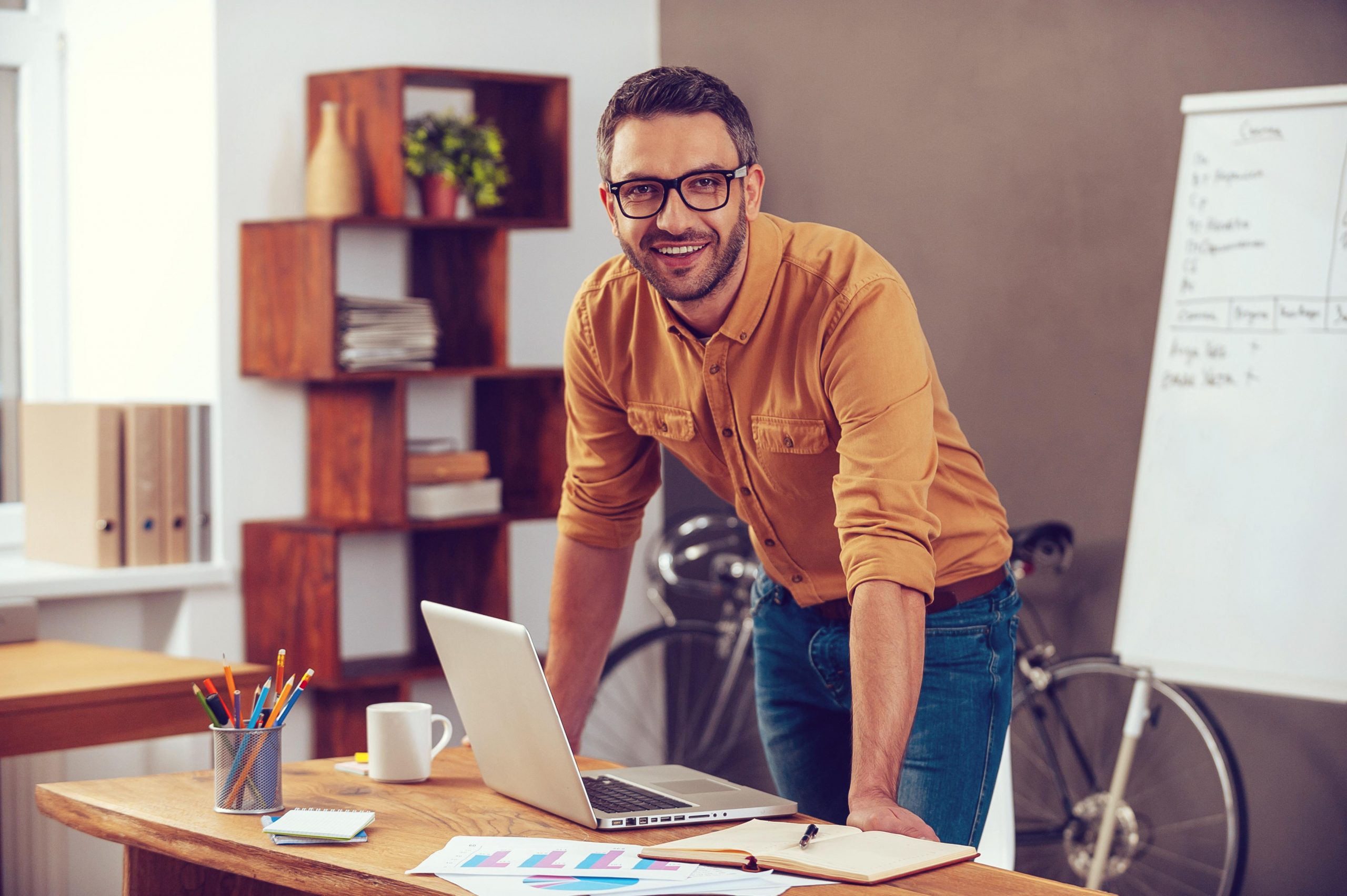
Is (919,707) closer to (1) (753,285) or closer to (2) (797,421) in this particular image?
(2) (797,421)

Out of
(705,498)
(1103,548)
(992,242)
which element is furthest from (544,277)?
(1103,548)

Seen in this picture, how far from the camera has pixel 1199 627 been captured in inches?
117

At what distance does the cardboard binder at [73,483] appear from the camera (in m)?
3.25

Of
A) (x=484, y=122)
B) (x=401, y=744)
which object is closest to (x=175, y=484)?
(x=484, y=122)

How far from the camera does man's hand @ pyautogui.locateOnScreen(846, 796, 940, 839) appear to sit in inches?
60.4

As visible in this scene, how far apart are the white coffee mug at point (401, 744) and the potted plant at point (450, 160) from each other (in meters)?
1.97

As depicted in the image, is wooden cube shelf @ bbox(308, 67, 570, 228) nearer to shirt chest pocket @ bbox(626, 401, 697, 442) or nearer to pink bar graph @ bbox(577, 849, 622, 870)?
shirt chest pocket @ bbox(626, 401, 697, 442)

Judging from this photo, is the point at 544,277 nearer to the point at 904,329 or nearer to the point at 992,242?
→ the point at 992,242

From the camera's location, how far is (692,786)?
1746mm

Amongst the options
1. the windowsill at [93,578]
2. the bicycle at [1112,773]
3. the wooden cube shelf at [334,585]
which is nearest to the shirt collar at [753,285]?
the bicycle at [1112,773]

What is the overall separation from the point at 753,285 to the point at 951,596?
1.64 feet

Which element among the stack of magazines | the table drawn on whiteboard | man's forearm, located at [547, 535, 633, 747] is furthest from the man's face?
the stack of magazines

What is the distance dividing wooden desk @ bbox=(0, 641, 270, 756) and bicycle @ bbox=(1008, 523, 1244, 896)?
5.79ft

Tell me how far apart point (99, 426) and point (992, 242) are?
2.12 metres
